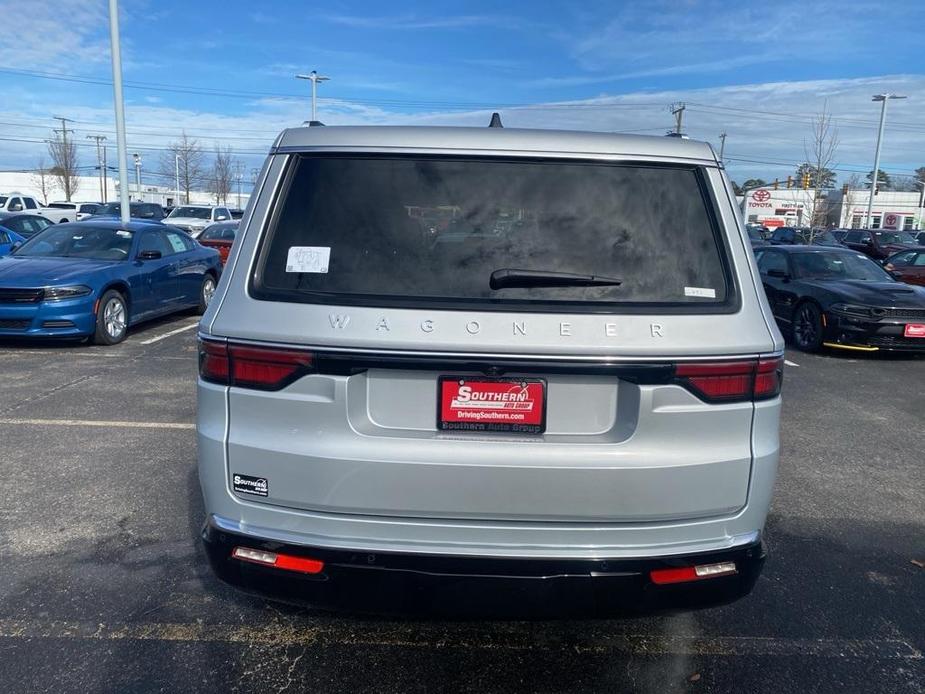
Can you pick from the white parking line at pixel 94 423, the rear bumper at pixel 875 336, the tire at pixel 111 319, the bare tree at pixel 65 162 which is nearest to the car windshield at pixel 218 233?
the tire at pixel 111 319

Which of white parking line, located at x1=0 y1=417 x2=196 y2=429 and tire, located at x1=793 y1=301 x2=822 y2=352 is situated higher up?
tire, located at x1=793 y1=301 x2=822 y2=352

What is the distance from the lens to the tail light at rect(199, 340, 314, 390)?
2.37 m

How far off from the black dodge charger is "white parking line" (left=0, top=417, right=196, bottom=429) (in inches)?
333

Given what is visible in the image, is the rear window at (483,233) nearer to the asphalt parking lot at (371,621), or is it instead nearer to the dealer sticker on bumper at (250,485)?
the dealer sticker on bumper at (250,485)

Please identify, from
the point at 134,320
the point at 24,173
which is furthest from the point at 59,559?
the point at 24,173

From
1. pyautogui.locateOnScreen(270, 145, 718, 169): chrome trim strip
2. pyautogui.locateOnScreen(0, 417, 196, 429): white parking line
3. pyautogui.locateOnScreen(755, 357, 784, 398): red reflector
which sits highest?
pyautogui.locateOnScreen(270, 145, 718, 169): chrome trim strip

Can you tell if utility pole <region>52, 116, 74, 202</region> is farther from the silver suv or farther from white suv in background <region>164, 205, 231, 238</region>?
the silver suv

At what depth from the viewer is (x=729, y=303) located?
2447mm

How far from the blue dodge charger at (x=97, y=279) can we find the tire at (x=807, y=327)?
9460 millimetres

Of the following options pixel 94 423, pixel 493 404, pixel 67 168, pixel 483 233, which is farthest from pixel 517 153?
pixel 67 168

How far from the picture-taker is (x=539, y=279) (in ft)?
7.81

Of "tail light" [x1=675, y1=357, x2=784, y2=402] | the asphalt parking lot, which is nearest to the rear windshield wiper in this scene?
"tail light" [x1=675, y1=357, x2=784, y2=402]

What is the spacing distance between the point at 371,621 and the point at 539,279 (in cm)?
176

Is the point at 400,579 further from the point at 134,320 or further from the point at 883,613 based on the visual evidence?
the point at 134,320
